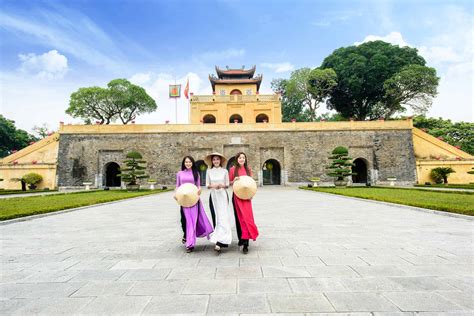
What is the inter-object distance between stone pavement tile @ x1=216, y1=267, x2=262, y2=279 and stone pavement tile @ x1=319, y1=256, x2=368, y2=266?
91 centimetres

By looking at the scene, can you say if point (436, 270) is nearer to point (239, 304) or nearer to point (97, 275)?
point (239, 304)

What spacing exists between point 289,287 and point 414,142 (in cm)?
2580

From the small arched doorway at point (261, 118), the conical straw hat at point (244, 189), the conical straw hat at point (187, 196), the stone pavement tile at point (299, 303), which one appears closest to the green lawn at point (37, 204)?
the conical straw hat at point (187, 196)

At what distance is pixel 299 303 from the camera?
6.79 ft

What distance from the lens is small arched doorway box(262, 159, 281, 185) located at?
2333 cm

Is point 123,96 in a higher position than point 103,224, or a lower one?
higher

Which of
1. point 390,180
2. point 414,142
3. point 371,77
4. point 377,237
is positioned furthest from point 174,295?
point 371,77

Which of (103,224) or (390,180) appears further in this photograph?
(390,180)

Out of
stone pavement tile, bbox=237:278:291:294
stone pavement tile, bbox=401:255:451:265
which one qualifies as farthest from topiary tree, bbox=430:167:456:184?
stone pavement tile, bbox=237:278:291:294

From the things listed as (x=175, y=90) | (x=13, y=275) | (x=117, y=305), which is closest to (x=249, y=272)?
(x=117, y=305)

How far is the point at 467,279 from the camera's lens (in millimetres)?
2514

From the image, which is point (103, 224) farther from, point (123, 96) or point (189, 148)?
point (123, 96)

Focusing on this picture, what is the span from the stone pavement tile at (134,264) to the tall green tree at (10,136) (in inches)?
1452

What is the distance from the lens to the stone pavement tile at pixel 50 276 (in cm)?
264
